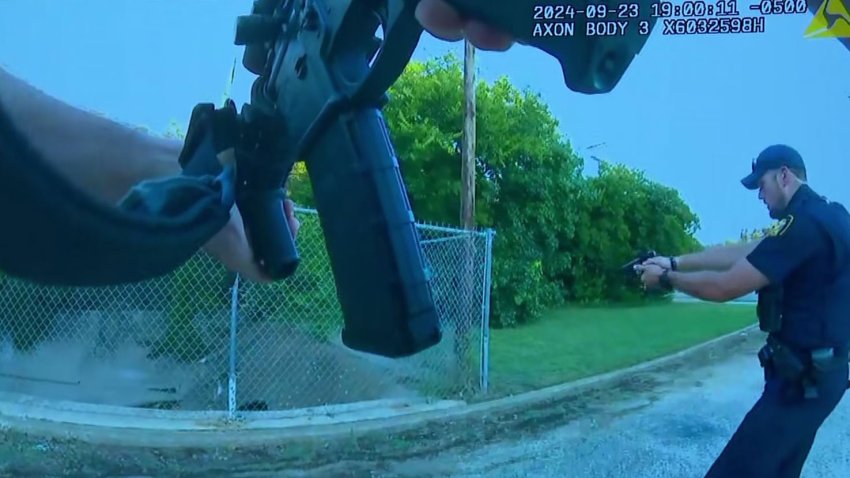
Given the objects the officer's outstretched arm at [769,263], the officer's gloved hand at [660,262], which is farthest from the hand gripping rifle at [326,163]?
the officer's outstretched arm at [769,263]

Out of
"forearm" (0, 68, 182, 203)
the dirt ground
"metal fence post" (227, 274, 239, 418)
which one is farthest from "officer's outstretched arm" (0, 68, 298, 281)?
"metal fence post" (227, 274, 239, 418)

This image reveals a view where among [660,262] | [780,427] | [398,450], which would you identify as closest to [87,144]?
[660,262]

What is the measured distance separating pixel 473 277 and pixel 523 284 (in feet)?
1.52

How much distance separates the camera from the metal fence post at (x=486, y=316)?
2.86 m

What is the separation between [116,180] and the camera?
25.4 inches

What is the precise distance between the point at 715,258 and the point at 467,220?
1004mm

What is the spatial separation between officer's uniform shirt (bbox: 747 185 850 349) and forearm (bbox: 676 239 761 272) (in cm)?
6

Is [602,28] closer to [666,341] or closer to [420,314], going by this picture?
[420,314]

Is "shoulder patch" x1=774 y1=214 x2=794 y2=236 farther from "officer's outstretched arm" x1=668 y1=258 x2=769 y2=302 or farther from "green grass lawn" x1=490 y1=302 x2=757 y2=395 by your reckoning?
"green grass lawn" x1=490 y1=302 x2=757 y2=395

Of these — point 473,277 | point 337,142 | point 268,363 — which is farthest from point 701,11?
point 268,363

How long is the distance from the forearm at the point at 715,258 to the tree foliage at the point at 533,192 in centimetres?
4

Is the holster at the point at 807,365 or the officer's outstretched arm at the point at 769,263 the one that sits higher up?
the officer's outstretched arm at the point at 769,263

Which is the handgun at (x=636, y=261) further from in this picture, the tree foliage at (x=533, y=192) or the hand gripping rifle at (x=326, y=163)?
the hand gripping rifle at (x=326, y=163)

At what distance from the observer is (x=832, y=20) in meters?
1.10
